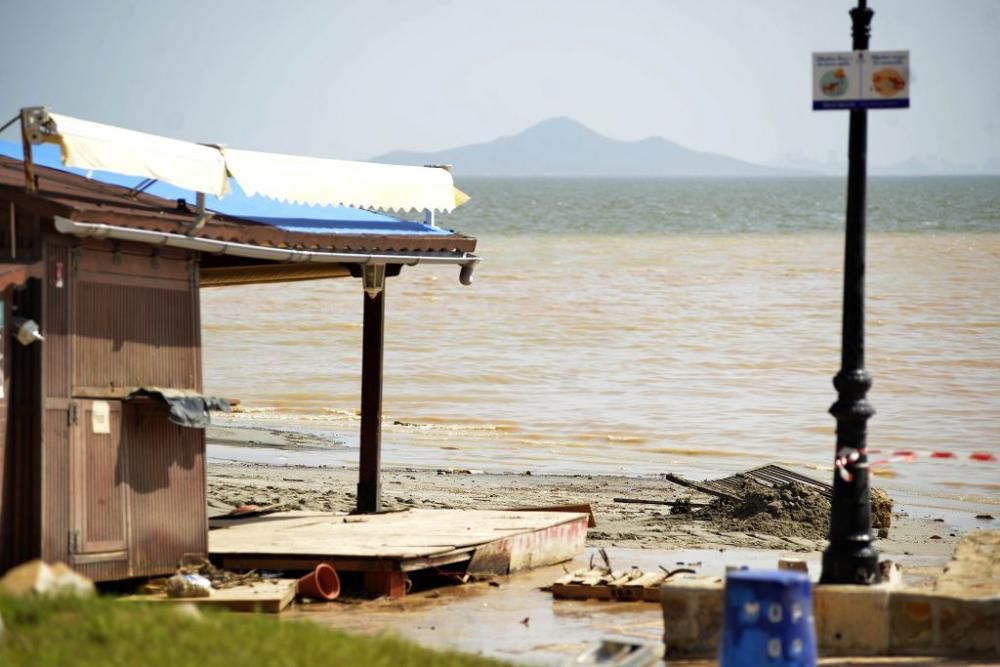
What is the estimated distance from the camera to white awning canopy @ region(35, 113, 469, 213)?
12.1 meters

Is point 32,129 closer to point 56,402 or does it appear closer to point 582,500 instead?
point 56,402

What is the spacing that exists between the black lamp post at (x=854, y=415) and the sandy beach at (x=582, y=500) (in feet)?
18.6

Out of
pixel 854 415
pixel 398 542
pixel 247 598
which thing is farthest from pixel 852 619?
pixel 398 542

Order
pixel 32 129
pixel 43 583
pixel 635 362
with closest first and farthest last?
pixel 43 583
pixel 32 129
pixel 635 362

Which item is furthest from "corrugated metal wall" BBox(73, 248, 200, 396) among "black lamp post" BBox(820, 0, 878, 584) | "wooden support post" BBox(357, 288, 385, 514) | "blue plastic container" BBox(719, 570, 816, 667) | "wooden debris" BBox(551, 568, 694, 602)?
"blue plastic container" BBox(719, 570, 816, 667)

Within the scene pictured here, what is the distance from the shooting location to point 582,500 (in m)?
20.9

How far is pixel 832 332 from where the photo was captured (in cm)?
4909

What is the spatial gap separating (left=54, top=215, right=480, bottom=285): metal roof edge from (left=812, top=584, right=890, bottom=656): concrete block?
16.9 feet

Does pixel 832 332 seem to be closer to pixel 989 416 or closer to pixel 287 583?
pixel 989 416

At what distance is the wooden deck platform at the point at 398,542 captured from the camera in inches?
531

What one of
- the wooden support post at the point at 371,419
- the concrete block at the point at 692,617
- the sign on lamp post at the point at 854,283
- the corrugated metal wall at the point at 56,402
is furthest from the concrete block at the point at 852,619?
the wooden support post at the point at 371,419

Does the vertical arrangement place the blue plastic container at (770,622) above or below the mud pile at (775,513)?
above

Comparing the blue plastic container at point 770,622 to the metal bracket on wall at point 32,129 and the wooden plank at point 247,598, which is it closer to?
the wooden plank at point 247,598

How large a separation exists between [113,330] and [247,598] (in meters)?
2.22
